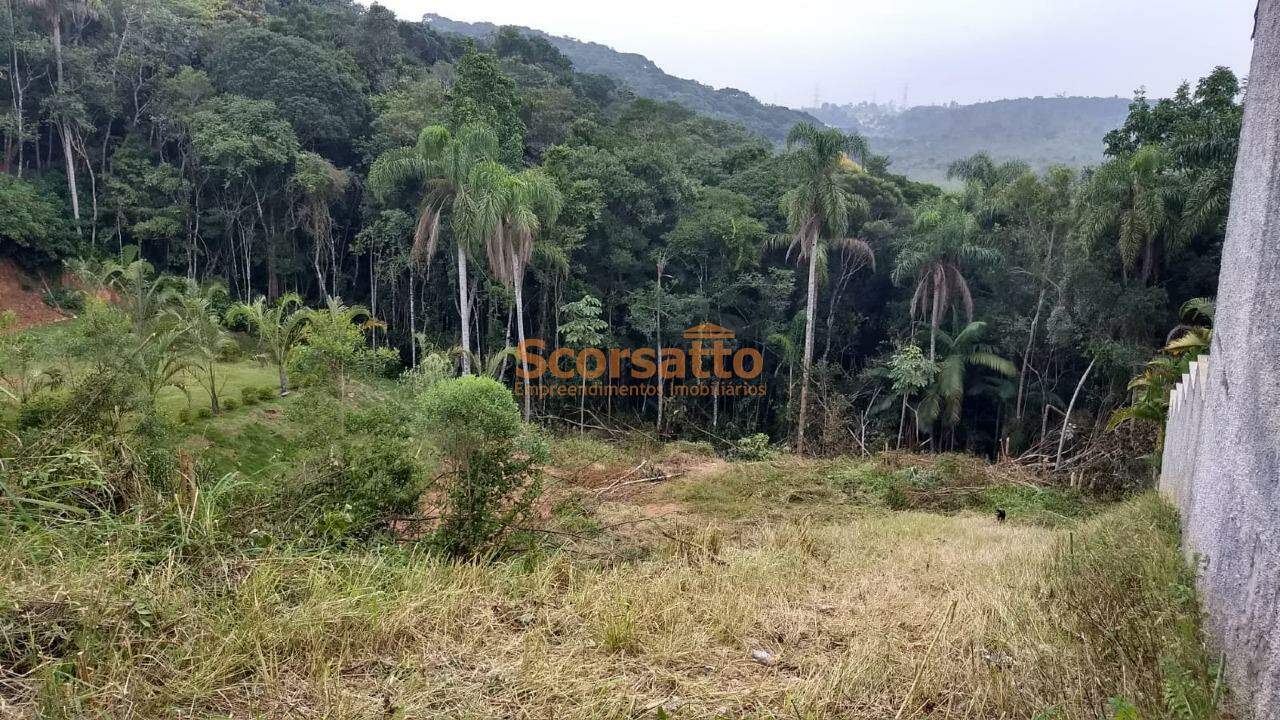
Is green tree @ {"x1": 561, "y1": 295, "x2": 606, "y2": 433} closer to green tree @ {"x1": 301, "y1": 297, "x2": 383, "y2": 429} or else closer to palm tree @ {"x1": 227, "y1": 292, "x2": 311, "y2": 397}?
palm tree @ {"x1": 227, "y1": 292, "x2": 311, "y2": 397}

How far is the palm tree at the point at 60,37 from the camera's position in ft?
71.7

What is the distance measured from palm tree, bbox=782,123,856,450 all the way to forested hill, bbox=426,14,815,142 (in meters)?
37.1

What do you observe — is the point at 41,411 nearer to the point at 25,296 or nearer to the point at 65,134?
the point at 25,296

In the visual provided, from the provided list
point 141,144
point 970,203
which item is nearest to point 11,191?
point 141,144

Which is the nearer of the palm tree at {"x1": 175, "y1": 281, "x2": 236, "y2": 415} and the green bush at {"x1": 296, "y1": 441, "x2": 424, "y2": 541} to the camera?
the green bush at {"x1": 296, "y1": 441, "x2": 424, "y2": 541}

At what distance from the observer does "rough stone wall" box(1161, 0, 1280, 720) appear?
2477 millimetres

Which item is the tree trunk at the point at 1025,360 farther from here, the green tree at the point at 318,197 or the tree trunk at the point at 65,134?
the tree trunk at the point at 65,134

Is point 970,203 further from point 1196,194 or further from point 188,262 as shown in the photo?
point 188,262

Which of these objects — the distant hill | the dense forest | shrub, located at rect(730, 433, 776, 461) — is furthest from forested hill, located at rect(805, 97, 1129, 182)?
shrub, located at rect(730, 433, 776, 461)

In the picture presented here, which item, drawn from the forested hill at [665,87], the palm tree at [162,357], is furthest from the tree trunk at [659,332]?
the forested hill at [665,87]

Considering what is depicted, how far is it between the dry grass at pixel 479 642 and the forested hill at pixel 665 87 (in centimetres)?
5319

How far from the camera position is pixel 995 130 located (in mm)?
90250

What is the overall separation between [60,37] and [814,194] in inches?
1060

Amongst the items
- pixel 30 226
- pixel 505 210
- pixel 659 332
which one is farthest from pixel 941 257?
pixel 30 226
